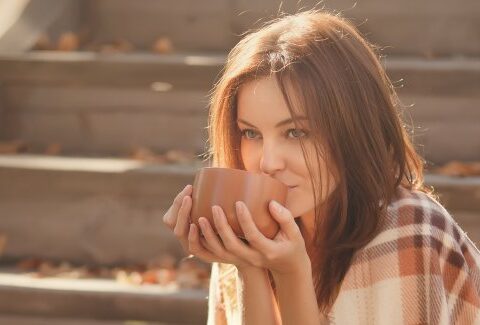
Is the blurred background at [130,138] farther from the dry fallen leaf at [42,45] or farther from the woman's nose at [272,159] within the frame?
the woman's nose at [272,159]

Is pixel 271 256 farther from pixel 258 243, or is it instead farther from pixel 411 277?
pixel 411 277

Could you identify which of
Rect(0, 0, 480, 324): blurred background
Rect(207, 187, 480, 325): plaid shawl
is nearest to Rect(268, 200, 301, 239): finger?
Rect(207, 187, 480, 325): plaid shawl

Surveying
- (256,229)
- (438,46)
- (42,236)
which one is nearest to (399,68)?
(438,46)

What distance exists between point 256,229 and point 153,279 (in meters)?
1.24

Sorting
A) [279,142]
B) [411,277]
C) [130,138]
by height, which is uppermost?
[130,138]

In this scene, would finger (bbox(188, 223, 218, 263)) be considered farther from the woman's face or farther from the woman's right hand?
the woman's face

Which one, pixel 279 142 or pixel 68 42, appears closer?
pixel 279 142

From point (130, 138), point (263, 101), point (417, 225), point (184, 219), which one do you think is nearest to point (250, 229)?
point (184, 219)

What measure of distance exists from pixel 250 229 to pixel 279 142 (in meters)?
0.20

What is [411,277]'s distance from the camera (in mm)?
1876

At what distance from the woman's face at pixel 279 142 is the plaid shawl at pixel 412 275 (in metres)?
0.16

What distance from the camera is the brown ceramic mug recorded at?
5.59ft

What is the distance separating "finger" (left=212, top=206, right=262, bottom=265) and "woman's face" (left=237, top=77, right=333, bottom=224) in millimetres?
131

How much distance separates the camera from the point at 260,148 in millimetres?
1874
